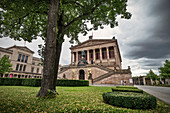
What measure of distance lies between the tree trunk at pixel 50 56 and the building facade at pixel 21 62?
1423 inches

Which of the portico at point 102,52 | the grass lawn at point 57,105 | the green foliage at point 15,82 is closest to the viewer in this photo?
the grass lawn at point 57,105

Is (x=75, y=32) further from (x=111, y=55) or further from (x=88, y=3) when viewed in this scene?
(x=111, y=55)

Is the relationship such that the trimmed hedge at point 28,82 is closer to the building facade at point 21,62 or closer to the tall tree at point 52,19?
the tall tree at point 52,19

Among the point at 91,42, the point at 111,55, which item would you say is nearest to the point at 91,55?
the point at 91,42

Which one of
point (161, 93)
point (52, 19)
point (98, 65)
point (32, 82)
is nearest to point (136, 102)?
point (52, 19)

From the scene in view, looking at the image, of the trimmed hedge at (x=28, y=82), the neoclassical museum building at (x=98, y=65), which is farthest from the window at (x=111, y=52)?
the trimmed hedge at (x=28, y=82)

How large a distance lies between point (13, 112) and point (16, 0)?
897 centimetres

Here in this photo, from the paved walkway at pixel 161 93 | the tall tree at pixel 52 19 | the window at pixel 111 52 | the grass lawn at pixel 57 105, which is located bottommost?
the paved walkway at pixel 161 93

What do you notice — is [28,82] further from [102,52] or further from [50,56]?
[102,52]

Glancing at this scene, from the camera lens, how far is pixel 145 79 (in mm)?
45031

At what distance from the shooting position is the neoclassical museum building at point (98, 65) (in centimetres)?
2425

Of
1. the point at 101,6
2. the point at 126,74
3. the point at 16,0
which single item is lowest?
the point at 126,74

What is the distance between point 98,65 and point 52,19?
26.3 m

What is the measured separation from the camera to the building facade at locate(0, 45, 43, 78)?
3881 cm
